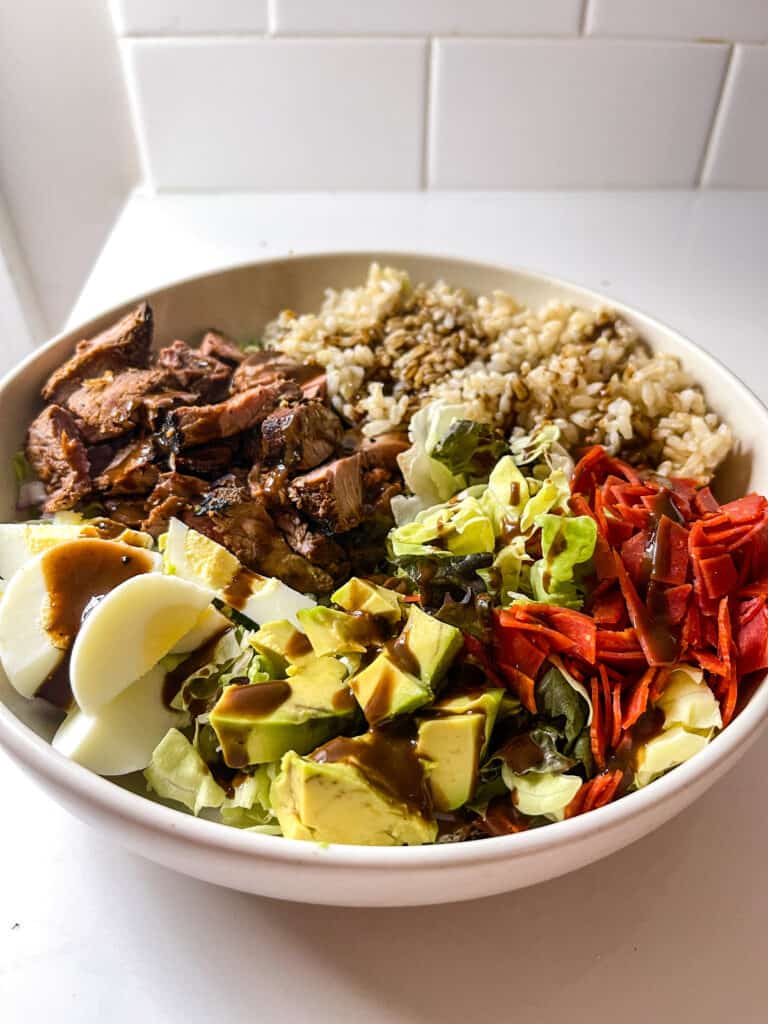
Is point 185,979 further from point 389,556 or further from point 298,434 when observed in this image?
point 298,434

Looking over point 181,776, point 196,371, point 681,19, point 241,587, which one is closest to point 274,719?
point 181,776

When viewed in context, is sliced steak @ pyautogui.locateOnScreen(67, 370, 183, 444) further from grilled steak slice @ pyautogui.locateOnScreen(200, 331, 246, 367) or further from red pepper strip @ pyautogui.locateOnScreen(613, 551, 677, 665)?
red pepper strip @ pyautogui.locateOnScreen(613, 551, 677, 665)

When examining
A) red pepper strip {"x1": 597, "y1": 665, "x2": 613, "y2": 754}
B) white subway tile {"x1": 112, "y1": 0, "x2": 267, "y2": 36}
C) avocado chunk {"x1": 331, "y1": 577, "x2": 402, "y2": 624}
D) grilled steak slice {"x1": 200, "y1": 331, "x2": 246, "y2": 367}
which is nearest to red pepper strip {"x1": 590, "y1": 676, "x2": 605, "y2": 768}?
red pepper strip {"x1": 597, "y1": 665, "x2": 613, "y2": 754}

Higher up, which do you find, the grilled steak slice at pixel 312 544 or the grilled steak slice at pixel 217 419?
the grilled steak slice at pixel 217 419

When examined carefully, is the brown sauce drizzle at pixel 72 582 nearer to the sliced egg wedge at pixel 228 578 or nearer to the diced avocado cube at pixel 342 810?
the sliced egg wedge at pixel 228 578

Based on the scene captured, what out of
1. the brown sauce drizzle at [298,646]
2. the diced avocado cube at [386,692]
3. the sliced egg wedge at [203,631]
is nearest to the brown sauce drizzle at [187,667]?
the sliced egg wedge at [203,631]

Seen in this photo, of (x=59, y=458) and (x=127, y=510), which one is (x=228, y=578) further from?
(x=59, y=458)

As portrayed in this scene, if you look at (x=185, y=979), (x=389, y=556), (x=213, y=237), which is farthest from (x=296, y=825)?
(x=213, y=237)
